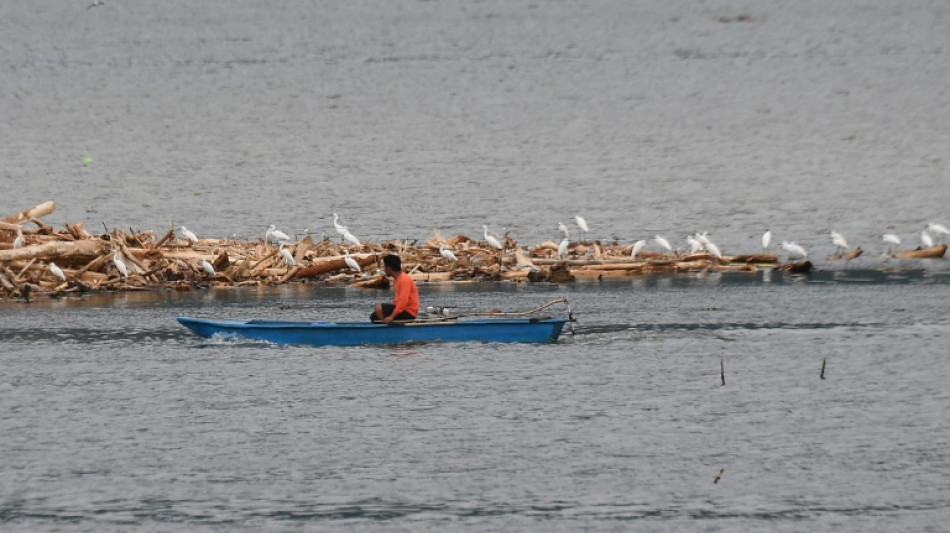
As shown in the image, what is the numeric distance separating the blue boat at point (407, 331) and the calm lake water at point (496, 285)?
22 centimetres

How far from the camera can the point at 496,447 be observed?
1548cm

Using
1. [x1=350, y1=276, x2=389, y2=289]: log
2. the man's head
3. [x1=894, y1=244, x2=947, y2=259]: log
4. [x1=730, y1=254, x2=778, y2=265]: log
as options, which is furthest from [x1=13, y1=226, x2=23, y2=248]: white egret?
[x1=894, y1=244, x2=947, y2=259]: log

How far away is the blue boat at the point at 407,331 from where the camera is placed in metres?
20.7

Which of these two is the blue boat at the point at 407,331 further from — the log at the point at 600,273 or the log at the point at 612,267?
the log at the point at 612,267

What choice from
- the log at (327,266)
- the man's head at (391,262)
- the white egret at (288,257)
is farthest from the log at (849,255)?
the man's head at (391,262)

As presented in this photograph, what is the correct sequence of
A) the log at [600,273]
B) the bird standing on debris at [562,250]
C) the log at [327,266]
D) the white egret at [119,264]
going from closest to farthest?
the white egret at [119,264]
the log at [327,266]
the log at [600,273]
the bird standing on debris at [562,250]

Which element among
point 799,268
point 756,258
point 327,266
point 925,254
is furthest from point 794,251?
point 327,266

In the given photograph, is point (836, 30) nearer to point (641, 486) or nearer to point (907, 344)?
point (907, 344)

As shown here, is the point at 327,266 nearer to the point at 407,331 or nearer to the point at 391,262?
the point at 407,331

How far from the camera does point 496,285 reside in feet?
102

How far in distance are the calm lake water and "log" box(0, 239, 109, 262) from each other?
5.03 ft

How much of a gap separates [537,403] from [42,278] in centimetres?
1553

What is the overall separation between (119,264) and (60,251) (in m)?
1.14

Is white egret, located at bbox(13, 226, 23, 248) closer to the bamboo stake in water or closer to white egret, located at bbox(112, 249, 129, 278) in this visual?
white egret, located at bbox(112, 249, 129, 278)
